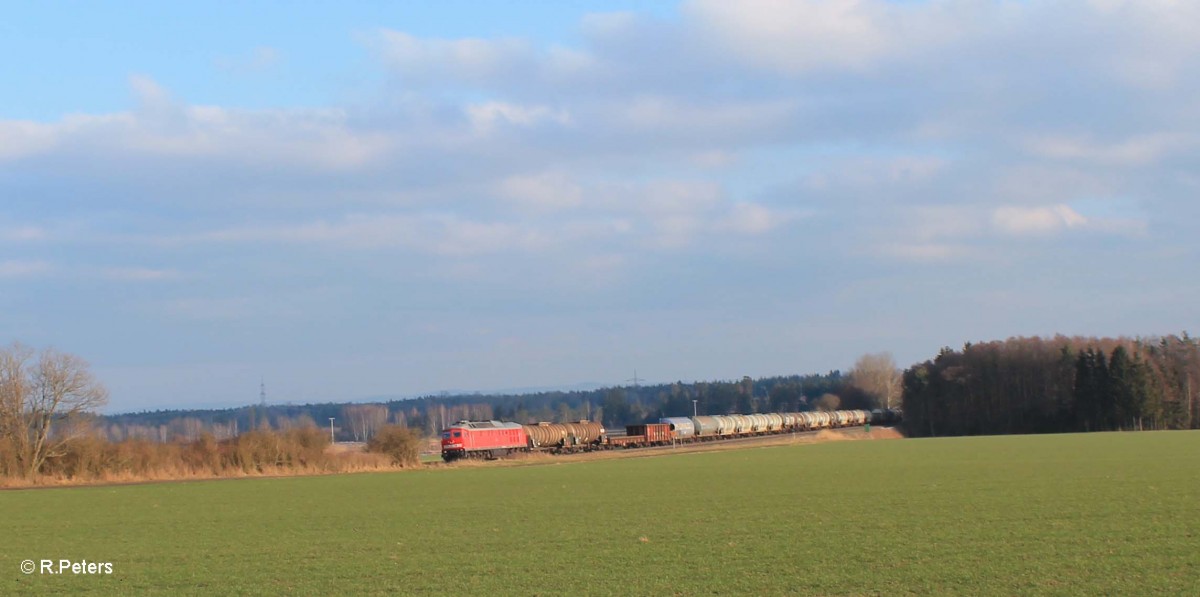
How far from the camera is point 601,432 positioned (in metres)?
101

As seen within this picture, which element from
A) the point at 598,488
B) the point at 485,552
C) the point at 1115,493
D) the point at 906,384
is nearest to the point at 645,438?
the point at 906,384

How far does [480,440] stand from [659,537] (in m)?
61.7

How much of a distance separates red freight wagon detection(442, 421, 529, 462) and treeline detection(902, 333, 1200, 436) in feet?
204

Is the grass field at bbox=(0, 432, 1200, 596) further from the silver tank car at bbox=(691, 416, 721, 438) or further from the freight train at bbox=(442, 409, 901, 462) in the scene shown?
the silver tank car at bbox=(691, 416, 721, 438)

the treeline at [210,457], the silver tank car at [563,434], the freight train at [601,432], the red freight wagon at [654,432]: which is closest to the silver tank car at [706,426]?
the freight train at [601,432]

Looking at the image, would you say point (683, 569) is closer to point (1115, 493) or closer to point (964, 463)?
point (1115, 493)

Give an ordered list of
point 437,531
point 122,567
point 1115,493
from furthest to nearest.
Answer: point 1115,493
point 437,531
point 122,567

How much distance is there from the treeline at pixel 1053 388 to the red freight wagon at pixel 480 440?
6231 cm

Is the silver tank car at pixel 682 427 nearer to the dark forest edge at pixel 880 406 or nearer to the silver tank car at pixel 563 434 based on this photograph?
the silver tank car at pixel 563 434

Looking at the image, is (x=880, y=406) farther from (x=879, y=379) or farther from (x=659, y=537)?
(x=659, y=537)

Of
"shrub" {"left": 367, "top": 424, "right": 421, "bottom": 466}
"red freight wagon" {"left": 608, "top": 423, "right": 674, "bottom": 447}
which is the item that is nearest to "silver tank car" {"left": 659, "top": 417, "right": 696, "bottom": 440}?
"red freight wagon" {"left": 608, "top": 423, "right": 674, "bottom": 447}

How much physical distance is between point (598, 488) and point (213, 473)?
30.6 metres

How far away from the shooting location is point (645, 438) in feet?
335

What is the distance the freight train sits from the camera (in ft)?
267
